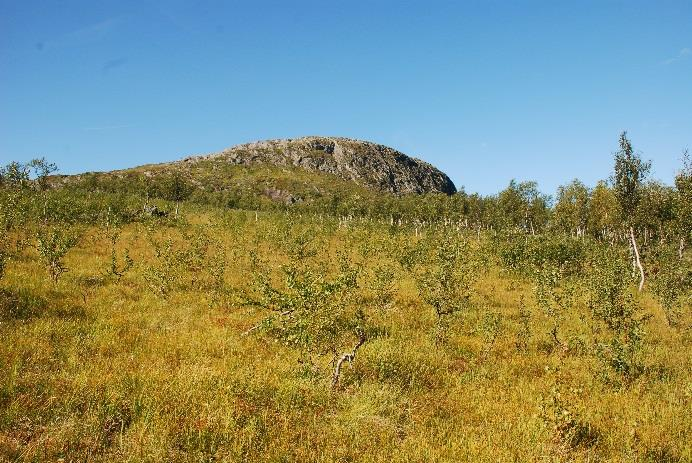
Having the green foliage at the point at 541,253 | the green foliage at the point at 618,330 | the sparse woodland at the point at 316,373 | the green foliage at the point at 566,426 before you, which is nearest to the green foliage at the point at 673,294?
the sparse woodland at the point at 316,373

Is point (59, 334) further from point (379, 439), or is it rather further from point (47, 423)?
point (379, 439)

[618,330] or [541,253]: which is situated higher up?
[541,253]

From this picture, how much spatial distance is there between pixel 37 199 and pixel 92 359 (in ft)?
135

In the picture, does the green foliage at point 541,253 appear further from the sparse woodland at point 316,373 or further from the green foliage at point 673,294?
the sparse woodland at point 316,373

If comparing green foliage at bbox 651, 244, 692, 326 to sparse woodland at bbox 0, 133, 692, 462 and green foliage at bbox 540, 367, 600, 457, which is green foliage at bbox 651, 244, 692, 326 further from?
green foliage at bbox 540, 367, 600, 457

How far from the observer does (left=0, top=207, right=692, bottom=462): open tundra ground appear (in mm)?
6422

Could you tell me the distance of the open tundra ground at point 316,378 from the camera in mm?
6422

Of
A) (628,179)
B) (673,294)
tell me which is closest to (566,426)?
(673,294)

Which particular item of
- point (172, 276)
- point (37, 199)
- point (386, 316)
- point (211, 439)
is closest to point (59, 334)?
point (211, 439)

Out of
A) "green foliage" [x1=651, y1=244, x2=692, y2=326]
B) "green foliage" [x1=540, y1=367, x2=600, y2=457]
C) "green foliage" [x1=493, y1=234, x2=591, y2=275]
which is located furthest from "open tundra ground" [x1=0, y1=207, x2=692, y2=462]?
"green foliage" [x1=493, y1=234, x2=591, y2=275]

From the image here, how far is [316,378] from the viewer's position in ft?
29.0

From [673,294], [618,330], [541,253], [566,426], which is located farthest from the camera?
[541,253]

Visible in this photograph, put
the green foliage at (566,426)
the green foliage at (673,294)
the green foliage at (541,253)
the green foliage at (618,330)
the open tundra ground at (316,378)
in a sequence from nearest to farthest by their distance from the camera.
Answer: the open tundra ground at (316,378), the green foliage at (566,426), the green foliage at (618,330), the green foliage at (673,294), the green foliage at (541,253)

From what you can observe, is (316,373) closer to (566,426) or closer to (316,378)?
(316,378)
